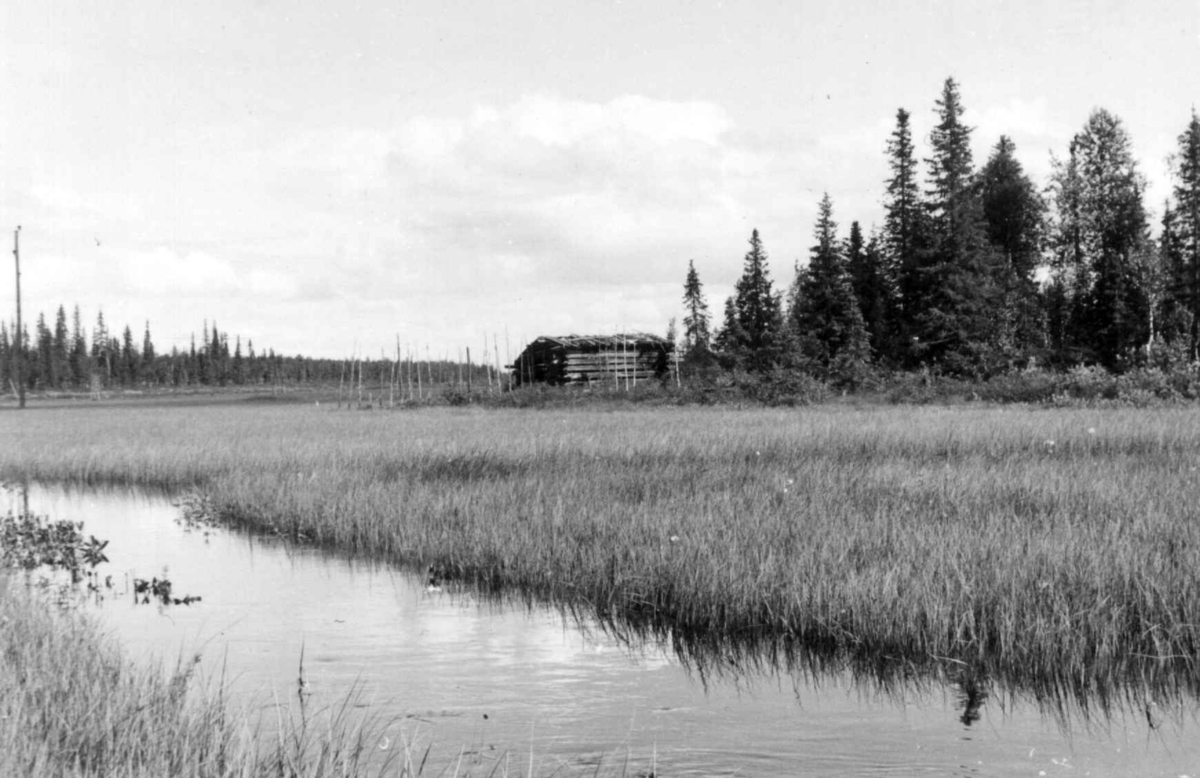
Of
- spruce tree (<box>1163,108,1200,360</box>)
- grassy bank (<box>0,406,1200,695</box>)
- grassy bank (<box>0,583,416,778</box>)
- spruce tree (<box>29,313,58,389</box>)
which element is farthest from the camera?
spruce tree (<box>29,313,58,389</box>)

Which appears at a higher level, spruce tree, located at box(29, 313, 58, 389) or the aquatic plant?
spruce tree, located at box(29, 313, 58, 389)

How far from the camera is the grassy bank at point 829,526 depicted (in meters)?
7.58

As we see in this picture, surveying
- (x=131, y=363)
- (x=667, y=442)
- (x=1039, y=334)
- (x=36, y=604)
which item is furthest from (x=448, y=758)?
(x=131, y=363)

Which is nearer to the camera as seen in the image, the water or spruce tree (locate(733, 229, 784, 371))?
the water

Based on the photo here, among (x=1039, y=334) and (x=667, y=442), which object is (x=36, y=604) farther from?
(x=1039, y=334)

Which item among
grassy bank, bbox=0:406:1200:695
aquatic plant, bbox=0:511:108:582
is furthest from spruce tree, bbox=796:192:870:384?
aquatic plant, bbox=0:511:108:582

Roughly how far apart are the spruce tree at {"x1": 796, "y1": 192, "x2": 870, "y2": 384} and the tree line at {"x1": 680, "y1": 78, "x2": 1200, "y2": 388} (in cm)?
8

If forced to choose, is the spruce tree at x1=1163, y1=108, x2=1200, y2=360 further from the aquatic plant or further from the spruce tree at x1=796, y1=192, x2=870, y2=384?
the aquatic plant

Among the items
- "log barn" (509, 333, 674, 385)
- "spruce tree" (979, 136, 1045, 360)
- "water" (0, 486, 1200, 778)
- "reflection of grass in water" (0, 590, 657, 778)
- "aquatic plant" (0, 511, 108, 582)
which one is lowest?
"water" (0, 486, 1200, 778)

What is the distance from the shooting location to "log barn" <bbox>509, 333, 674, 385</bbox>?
66.6 m

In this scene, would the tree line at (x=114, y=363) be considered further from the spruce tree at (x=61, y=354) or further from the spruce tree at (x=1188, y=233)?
the spruce tree at (x=1188, y=233)

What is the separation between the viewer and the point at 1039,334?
164ft

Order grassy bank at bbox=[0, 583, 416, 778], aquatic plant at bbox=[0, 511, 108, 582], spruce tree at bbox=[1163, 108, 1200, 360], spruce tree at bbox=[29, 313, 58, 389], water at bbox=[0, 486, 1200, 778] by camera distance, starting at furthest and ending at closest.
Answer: spruce tree at bbox=[29, 313, 58, 389] < spruce tree at bbox=[1163, 108, 1200, 360] < aquatic plant at bbox=[0, 511, 108, 582] < water at bbox=[0, 486, 1200, 778] < grassy bank at bbox=[0, 583, 416, 778]

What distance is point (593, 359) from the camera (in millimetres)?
67250
